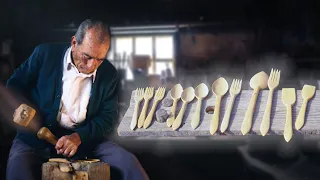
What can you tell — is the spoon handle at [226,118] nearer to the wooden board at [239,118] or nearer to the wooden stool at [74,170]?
the wooden board at [239,118]

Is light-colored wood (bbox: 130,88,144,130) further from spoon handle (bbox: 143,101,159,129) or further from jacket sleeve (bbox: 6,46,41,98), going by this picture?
jacket sleeve (bbox: 6,46,41,98)

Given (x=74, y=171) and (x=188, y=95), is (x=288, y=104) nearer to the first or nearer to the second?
(x=188, y=95)

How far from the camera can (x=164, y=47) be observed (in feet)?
5.30

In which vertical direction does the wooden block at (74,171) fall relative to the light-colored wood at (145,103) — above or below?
below

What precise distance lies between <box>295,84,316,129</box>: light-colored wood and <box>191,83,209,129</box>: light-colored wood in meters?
0.33

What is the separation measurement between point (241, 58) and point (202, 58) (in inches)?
5.5

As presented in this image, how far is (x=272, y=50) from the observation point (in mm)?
1603

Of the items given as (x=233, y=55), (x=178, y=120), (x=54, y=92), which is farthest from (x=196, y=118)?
(x=54, y=92)

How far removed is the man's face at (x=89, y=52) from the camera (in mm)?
1619

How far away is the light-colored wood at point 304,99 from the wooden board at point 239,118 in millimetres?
14

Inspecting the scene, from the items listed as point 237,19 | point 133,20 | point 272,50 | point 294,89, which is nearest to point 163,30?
point 133,20

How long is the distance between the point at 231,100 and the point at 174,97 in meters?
0.21

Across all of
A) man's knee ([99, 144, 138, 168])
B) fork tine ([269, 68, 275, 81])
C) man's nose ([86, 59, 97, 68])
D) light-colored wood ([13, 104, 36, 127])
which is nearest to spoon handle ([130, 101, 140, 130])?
man's knee ([99, 144, 138, 168])

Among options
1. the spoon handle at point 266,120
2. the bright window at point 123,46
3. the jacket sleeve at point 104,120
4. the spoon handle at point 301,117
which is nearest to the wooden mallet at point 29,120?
the jacket sleeve at point 104,120
